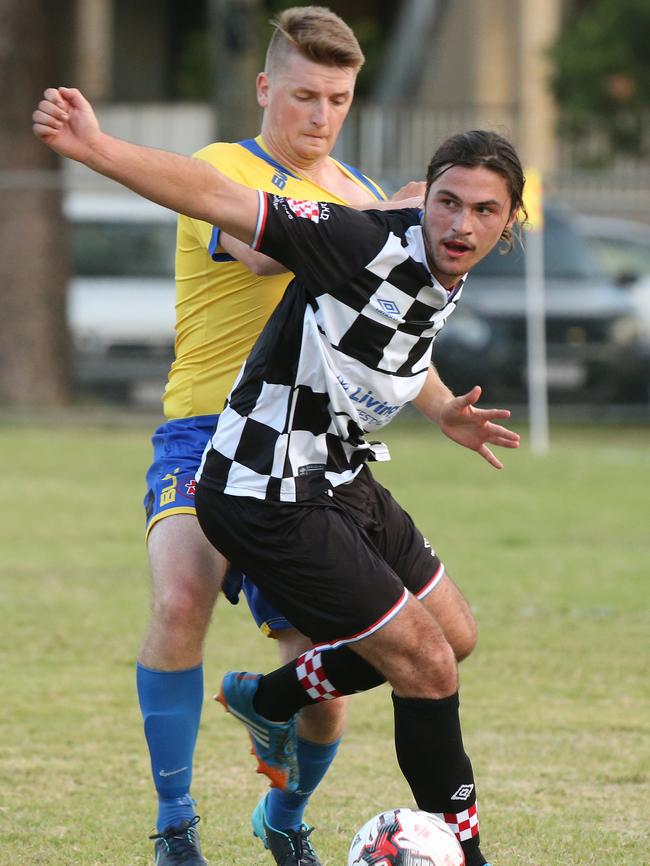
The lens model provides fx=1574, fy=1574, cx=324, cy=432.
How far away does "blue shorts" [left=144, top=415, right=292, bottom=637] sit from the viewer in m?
4.43

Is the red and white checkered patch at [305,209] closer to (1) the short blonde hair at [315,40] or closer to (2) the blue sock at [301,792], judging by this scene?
(1) the short blonde hair at [315,40]

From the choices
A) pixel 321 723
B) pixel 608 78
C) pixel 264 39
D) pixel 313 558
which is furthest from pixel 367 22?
pixel 313 558

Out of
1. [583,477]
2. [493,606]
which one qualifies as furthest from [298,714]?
[583,477]

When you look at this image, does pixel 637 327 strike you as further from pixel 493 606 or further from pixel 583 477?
pixel 493 606

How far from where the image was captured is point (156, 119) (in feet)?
87.8

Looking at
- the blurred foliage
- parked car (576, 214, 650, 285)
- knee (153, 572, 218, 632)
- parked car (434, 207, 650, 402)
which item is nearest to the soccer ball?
knee (153, 572, 218, 632)

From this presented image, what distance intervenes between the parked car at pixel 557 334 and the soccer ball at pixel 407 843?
42.2 feet

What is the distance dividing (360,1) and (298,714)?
30.0 m

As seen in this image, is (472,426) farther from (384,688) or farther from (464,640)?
(384,688)

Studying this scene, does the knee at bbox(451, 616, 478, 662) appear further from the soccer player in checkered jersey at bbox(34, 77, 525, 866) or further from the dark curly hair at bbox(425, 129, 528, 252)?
the dark curly hair at bbox(425, 129, 528, 252)

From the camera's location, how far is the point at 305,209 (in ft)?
12.3

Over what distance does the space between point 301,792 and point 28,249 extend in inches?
564

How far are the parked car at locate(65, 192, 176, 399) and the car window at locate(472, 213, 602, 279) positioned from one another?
3503 mm

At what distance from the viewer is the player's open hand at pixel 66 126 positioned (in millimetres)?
3502
